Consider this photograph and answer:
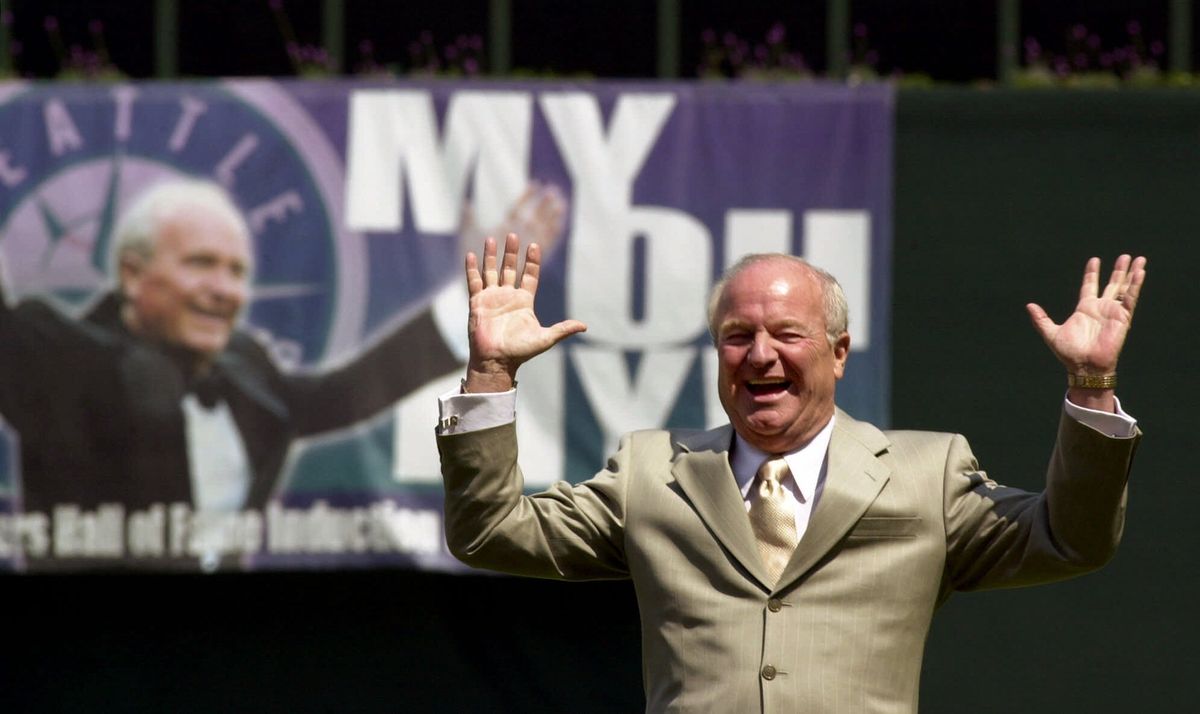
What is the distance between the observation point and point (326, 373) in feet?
22.8

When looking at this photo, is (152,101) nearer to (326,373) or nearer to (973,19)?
(326,373)

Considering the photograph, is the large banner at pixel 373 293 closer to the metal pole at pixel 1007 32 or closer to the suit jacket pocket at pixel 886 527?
the metal pole at pixel 1007 32

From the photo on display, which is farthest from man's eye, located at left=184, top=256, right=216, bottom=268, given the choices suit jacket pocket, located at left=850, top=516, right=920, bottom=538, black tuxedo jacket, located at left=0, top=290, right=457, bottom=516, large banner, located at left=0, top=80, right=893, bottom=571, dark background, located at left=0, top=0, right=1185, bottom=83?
suit jacket pocket, located at left=850, top=516, right=920, bottom=538

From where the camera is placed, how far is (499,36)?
788 cm

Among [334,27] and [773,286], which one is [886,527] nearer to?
[773,286]

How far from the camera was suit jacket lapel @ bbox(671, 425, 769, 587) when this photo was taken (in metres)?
3.16

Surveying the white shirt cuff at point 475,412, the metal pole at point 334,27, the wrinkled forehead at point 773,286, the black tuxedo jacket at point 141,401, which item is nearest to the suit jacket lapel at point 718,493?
the wrinkled forehead at point 773,286

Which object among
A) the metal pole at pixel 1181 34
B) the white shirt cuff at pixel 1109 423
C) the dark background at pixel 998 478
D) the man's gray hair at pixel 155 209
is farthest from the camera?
the metal pole at pixel 1181 34

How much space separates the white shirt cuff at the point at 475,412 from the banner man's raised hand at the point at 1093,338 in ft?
3.13

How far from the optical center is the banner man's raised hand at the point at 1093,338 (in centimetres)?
298

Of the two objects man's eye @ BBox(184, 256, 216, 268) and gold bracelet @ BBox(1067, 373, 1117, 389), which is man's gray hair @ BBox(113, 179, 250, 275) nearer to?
man's eye @ BBox(184, 256, 216, 268)

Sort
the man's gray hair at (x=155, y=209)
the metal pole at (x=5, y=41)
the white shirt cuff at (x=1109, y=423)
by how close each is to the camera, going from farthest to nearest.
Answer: the metal pole at (x=5, y=41) → the man's gray hair at (x=155, y=209) → the white shirt cuff at (x=1109, y=423)

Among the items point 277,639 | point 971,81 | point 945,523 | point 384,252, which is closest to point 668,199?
point 384,252

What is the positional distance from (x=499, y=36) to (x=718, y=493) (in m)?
5.00
